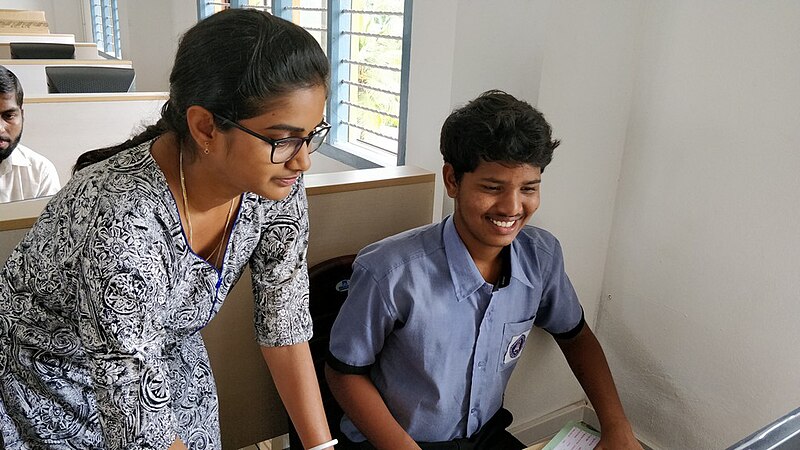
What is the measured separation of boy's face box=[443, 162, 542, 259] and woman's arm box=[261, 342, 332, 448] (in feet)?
1.30

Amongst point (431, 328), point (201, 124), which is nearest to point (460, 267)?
point (431, 328)

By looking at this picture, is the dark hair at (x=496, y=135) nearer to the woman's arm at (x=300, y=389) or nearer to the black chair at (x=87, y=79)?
the woman's arm at (x=300, y=389)

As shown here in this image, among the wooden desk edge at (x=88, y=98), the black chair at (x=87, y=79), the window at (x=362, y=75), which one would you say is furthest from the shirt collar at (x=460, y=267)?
the black chair at (x=87, y=79)

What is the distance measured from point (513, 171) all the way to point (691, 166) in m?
0.63

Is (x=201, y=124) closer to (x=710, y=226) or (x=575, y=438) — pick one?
(x=575, y=438)

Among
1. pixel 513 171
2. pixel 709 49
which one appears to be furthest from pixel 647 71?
pixel 513 171

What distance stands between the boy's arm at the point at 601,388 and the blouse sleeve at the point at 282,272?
70 centimetres

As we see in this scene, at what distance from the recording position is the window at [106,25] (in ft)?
24.3

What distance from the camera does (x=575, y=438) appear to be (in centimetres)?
133

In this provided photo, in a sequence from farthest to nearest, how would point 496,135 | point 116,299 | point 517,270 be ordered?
point 517,270
point 496,135
point 116,299

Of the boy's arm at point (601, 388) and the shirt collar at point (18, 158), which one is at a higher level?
the shirt collar at point (18, 158)

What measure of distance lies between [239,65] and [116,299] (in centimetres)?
30

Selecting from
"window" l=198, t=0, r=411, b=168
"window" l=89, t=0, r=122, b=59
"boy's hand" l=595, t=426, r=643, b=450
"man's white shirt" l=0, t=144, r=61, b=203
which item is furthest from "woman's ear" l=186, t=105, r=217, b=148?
"window" l=89, t=0, r=122, b=59

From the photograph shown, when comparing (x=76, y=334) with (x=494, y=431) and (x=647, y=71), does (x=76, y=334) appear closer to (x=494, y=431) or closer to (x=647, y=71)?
(x=494, y=431)
